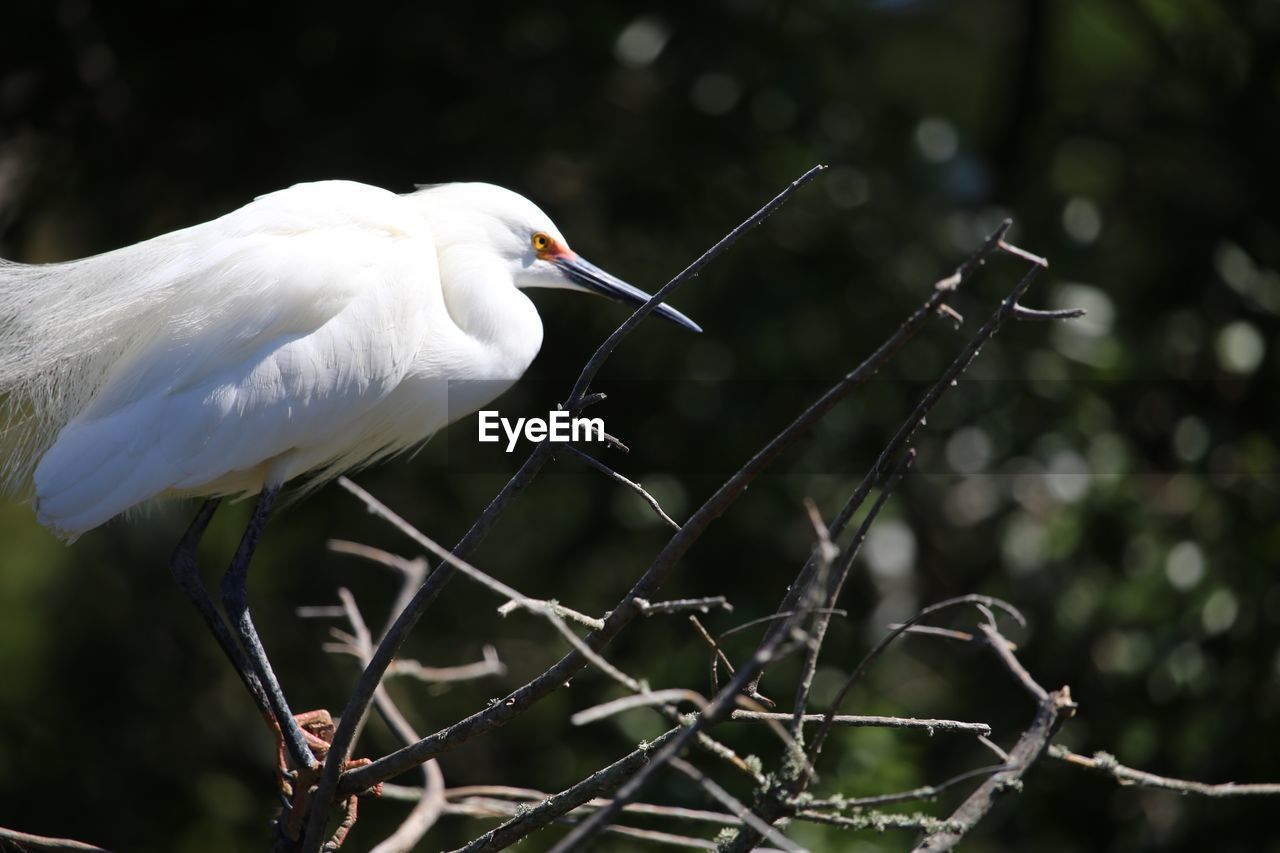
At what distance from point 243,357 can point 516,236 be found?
0.59 metres

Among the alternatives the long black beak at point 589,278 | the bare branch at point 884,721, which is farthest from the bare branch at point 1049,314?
the long black beak at point 589,278

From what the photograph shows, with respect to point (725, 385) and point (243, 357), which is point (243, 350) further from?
point (725, 385)

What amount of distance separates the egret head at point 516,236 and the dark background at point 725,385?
1102 mm

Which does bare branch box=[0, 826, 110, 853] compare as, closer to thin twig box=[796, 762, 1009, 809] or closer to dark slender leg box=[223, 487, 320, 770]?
dark slender leg box=[223, 487, 320, 770]

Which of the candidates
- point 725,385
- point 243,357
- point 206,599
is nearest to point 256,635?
point 206,599

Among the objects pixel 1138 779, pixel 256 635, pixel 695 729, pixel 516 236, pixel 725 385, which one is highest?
pixel 516 236

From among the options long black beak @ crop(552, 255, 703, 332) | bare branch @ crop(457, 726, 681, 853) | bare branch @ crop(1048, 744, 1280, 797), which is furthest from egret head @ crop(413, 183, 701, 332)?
bare branch @ crop(1048, 744, 1280, 797)

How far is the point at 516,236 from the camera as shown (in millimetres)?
2412

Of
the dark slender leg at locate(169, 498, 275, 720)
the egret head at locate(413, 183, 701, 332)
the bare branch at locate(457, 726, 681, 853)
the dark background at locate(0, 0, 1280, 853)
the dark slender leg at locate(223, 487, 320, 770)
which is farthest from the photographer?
the dark background at locate(0, 0, 1280, 853)

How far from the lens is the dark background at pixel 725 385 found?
3551 millimetres

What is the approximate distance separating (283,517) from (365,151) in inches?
48.1

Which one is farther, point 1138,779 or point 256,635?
point 256,635

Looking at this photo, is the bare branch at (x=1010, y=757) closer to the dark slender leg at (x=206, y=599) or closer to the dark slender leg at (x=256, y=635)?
the dark slender leg at (x=256, y=635)

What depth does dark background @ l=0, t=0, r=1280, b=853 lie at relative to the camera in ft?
11.6
